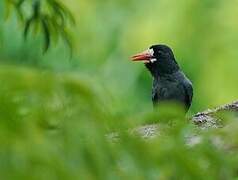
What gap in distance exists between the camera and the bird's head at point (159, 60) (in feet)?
20.8

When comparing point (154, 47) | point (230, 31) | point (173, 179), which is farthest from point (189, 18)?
point (173, 179)

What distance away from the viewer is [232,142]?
5.84 ft

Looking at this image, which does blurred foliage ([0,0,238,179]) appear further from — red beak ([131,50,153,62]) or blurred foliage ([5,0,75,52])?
red beak ([131,50,153,62])

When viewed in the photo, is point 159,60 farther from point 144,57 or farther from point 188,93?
point 188,93

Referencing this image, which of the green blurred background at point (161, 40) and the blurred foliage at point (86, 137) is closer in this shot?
the blurred foliage at point (86, 137)

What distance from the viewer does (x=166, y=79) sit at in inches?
247

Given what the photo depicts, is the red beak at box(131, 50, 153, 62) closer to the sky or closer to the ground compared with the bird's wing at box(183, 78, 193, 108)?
closer to the sky

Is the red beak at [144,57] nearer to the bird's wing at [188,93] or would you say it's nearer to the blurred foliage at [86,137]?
the bird's wing at [188,93]

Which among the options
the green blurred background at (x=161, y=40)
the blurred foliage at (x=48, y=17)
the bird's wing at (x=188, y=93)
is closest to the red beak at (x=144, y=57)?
Answer: the bird's wing at (x=188, y=93)

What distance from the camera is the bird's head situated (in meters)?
6.35

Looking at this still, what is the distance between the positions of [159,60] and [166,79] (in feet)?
0.62

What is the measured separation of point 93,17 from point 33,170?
10.1 m

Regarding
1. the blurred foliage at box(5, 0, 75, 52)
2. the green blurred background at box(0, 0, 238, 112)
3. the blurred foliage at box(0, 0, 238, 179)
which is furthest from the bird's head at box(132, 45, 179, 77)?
the blurred foliage at box(0, 0, 238, 179)

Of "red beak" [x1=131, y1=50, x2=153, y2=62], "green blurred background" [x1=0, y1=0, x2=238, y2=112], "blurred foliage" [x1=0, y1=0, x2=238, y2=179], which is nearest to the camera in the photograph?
"blurred foliage" [x1=0, y1=0, x2=238, y2=179]
